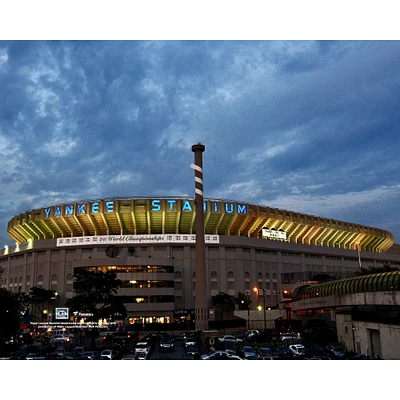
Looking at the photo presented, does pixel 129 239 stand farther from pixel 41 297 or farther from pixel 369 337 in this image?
pixel 369 337

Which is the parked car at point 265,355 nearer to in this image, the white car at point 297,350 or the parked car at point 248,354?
the parked car at point 248,354

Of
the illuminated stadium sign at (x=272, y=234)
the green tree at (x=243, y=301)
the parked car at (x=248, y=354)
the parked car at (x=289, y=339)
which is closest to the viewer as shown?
the parked car at (x=248, y=354)

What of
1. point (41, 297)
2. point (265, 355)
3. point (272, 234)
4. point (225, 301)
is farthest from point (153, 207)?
point (265, 355)

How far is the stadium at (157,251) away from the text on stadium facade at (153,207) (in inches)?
7.9

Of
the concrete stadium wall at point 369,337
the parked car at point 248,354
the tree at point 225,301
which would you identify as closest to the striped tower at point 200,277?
the tree at point 225,301

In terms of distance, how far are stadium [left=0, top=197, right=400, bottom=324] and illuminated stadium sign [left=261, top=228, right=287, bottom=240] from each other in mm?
246

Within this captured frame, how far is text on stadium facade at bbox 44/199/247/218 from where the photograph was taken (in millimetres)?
90438

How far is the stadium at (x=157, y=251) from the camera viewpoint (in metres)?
86.6

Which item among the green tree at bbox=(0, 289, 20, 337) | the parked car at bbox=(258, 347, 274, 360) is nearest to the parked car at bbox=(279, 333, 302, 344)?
the parked car at bbox=(258, 347, 274, 360)

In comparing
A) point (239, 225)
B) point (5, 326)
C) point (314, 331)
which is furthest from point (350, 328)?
point (239, 225)

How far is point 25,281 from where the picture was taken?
9775 centimetres

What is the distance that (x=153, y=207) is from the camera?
9031cm

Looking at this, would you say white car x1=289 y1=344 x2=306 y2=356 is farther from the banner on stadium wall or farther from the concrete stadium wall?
the banner on stadium wall

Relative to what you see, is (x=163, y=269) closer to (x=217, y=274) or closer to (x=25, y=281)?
(x=217, y=274)
